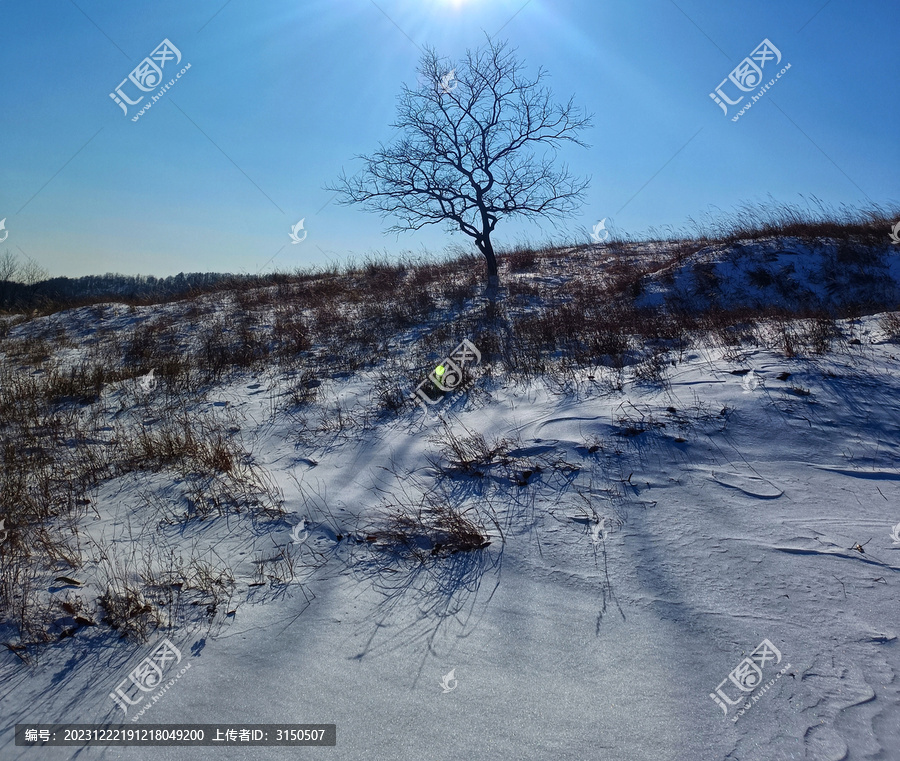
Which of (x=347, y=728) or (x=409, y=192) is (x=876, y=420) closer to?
(x=347, y=728)

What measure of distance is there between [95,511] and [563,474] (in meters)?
3.53

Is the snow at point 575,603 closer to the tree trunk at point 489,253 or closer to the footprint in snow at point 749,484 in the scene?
the footprint in snow at point 749,484

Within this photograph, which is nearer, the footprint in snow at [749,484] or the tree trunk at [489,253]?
the footprint in snow at [749,484]

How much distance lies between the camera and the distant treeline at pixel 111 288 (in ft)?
48.2

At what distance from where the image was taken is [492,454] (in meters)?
4.25

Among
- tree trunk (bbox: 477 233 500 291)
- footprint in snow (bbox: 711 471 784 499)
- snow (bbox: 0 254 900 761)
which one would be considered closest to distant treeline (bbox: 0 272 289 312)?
tree trunk (bbox: 477 233 500 291)

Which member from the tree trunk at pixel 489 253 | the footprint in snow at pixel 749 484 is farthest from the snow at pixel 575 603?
the tree trunk at pixel 489 253

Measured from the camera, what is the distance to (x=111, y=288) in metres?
22.1

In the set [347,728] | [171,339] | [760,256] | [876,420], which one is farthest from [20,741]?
[760,256]

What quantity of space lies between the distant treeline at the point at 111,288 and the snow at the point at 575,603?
39.1 ft

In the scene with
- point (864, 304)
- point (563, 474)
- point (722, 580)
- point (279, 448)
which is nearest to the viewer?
point (722, 580)

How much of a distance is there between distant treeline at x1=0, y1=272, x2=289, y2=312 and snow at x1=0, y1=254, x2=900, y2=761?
39.1 ft

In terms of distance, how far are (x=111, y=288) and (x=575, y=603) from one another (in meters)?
25.0

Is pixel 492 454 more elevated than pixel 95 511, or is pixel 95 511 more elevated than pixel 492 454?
pixel 95 511
